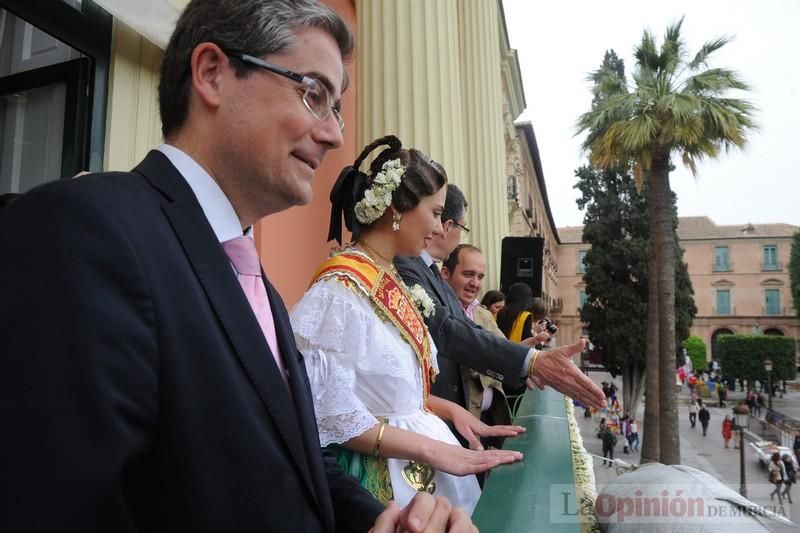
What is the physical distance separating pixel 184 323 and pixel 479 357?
1.87 metres

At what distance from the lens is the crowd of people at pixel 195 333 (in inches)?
23.7

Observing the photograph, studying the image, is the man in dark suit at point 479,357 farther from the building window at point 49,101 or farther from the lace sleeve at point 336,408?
the building window at point 49,101

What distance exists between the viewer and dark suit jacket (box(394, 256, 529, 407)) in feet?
8.04

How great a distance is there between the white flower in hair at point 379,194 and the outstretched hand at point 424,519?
1.39 metres

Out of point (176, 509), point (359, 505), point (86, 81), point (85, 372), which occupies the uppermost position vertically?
point (86, 81)

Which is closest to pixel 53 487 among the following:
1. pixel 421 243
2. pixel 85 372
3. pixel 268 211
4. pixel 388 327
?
pixel 85 372

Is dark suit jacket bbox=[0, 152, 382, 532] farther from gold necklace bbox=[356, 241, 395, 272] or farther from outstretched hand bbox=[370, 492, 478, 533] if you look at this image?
gold necklace bbox=[356, 241, 395, 272]

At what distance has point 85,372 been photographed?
1.99 ft

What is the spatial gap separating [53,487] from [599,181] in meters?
31.5

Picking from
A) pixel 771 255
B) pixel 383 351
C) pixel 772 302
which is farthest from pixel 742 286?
pixel 383 351

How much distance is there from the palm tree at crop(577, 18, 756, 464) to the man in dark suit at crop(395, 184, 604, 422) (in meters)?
13.8

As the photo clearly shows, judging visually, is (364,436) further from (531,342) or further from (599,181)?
(599,181)

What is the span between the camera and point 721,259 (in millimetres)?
61500

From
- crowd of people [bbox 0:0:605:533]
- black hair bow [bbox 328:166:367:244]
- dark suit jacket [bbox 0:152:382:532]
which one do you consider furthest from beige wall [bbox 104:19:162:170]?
dark suit jacket [bbox 0:152:382:532]
